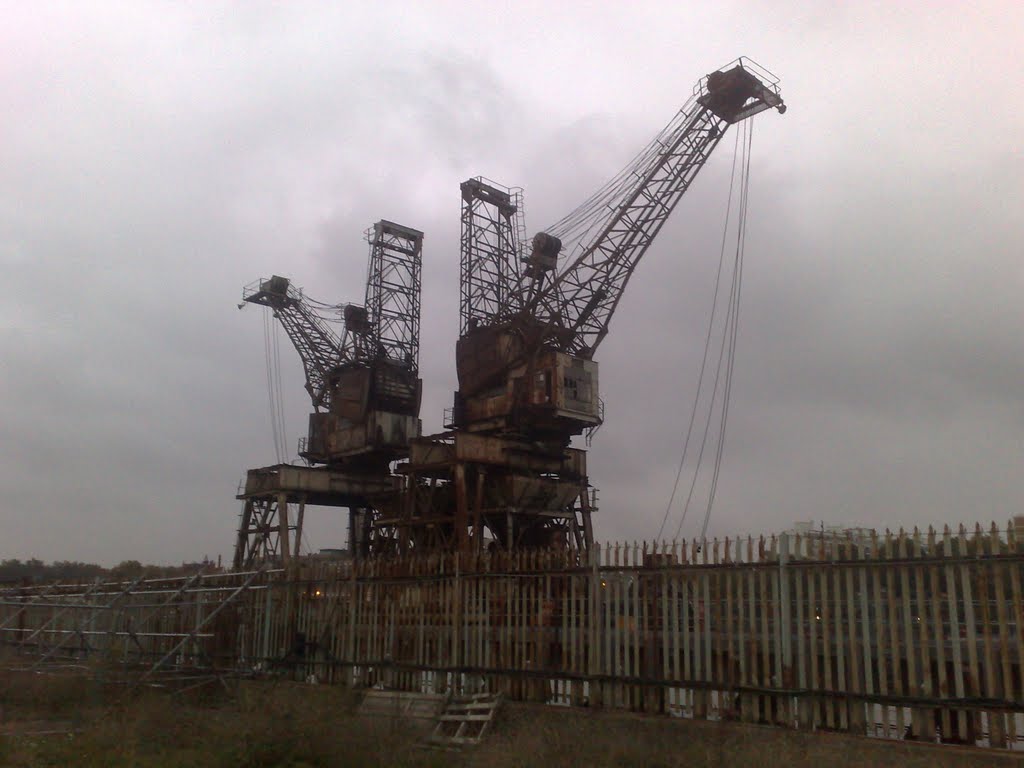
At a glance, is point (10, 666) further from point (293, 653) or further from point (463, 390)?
point (463, 390)

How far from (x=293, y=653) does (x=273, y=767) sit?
26.6 feet

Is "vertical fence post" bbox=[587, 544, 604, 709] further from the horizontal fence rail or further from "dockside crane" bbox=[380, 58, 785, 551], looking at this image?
"dockside crane" bbox=[380, 58, 785, 551]

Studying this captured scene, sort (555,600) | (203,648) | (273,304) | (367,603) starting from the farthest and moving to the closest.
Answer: (273,304) → (203,648) → (367,603) → (555,600)

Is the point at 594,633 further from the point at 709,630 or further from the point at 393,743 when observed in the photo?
the point at 393,743

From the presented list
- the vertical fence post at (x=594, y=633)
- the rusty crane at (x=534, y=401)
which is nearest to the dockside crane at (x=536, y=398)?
the rusty crane at (x=534, y=401)

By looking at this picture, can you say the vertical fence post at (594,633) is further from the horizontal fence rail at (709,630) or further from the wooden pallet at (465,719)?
the wooden pallet at (465,719)

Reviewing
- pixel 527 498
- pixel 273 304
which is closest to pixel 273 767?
pixel 527 498

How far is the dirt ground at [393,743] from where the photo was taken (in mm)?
9984

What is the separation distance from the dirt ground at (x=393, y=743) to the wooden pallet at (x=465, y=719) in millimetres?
265

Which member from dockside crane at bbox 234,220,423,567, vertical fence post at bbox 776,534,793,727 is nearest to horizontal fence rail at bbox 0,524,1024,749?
vertical fence post at bbox 776,534,793,727

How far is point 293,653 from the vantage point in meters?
18.8

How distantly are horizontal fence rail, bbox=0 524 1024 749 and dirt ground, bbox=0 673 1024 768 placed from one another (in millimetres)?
472

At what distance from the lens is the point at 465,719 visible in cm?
1416

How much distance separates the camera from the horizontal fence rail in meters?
9.79
